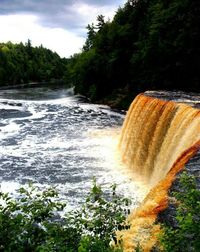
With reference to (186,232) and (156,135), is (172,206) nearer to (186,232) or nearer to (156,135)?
(186,232)

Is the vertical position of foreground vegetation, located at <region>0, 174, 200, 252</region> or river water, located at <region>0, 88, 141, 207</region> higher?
foreground vegetation, located at <region>0, 174, 200, 252</region>

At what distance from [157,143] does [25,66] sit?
4361 inches

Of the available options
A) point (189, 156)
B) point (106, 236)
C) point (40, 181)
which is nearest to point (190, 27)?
point (40, 181)

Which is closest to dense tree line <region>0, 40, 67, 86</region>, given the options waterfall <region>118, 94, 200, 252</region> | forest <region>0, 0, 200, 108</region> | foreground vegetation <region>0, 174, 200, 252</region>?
forest <region>0, 0, 200, 108</region>

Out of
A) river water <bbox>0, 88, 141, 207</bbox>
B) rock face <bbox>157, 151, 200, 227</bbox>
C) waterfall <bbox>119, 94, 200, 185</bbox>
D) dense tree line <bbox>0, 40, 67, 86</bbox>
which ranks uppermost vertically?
rock face <bbox>157, 151, 200, 227</bbox>

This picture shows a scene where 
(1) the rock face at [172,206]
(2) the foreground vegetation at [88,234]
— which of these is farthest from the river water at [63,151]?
(2) the foreground vegetation at [88,234]

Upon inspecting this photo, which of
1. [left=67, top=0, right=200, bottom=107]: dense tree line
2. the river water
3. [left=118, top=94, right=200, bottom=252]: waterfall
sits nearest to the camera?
[left=118, top=94, right=200, bottom=252]: waterfall

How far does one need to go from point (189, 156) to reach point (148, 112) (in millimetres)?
9268

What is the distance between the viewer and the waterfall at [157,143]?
8996mm

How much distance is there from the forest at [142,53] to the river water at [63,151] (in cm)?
522

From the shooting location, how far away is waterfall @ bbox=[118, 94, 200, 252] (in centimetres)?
900

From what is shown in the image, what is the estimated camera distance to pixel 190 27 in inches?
1271

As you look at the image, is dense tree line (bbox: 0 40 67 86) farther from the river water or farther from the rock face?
the rock face

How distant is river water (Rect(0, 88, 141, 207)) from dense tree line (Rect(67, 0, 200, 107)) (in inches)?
204
